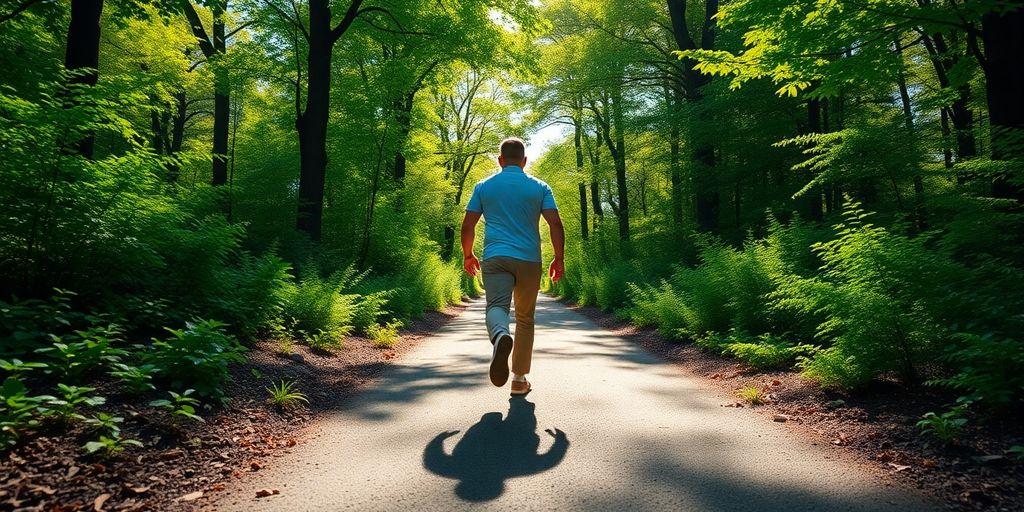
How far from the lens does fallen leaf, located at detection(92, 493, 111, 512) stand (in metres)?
2.45

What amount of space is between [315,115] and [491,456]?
32.6ft

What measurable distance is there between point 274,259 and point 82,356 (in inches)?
124

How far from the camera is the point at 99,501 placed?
8.18 feet

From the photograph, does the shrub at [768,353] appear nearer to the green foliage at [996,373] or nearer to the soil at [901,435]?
the soil at [901,435]

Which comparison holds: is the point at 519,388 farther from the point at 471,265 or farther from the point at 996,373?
the point at 996,373

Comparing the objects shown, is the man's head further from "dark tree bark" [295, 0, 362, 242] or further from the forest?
"dark tree bark" [295, 0, 362, 242]

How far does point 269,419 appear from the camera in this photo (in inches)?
164

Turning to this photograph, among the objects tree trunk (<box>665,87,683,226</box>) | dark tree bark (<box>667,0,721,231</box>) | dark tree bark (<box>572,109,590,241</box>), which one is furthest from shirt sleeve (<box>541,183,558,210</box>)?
dark tree bark (<box>572,109,590,241</box>)

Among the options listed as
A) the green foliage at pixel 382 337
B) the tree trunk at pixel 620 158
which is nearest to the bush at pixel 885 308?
the green foliage at pixel 382 337

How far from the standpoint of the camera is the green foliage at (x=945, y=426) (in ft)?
10.2

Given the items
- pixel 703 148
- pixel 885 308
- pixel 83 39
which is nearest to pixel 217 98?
pixel 83 39

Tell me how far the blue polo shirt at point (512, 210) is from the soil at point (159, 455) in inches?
87.9

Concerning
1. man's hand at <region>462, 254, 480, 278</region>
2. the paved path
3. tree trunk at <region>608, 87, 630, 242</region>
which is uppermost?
tree trunk at <region>608, 87, 630, 242</region>

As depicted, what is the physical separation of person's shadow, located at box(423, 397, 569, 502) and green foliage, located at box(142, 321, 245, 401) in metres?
1.88
